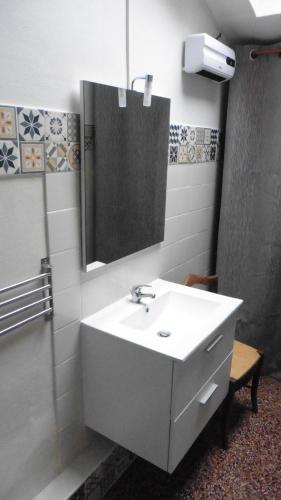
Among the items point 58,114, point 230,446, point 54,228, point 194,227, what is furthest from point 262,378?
point 58,114

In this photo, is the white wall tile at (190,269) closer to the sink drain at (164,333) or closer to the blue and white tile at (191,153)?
the sink drain at (164,333)

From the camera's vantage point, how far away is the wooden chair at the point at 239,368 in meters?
2.00

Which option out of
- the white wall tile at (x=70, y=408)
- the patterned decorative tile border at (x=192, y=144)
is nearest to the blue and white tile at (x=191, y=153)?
the patterned decorative tile border at (x=192, y=144)

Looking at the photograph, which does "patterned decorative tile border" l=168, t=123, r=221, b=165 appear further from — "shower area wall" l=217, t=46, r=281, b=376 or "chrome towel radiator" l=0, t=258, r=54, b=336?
"chrome towel radiator" l=0, t=258, r=54, b=336

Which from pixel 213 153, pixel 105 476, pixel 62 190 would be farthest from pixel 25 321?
pixel 213 153

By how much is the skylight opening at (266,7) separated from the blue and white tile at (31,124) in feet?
4.68

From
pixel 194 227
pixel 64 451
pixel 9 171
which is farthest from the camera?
pixel 194 227

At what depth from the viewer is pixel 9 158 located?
115 cm

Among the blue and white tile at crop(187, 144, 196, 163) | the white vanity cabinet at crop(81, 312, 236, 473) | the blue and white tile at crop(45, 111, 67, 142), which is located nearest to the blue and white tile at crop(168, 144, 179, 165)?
the blue and white tile at crop(187, 144, 196, 163)

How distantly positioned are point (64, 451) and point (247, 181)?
1.83 meters

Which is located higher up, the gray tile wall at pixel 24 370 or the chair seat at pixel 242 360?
the gray tile wall at pixel 24 370

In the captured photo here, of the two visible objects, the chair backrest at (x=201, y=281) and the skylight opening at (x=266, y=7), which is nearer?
the skylight opening at (x=266, y=7)

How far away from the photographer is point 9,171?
1.16 meters

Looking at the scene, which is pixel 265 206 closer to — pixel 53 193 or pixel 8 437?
pixel 53 193
